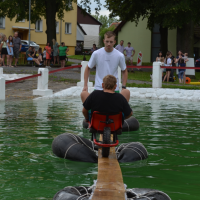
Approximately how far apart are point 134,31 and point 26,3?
1565cm

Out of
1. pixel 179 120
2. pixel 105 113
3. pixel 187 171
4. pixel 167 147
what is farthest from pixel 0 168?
pixel 179 120

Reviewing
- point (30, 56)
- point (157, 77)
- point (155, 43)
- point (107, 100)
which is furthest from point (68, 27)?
point (107, 100)

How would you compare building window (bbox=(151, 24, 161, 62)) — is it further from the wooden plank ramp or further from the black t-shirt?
the wooden plank ramp

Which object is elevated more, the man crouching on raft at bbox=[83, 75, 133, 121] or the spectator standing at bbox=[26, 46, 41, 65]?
the spectator standing at bbox=[26, 46, 41, 65]

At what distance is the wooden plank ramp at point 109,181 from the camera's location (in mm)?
4315

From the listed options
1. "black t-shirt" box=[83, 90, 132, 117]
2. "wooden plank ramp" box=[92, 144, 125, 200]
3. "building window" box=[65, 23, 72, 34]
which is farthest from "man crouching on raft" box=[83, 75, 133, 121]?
"building window" box=[65, 23, 72, 34]

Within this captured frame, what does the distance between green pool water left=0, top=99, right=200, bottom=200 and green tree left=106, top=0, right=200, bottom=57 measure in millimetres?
14588

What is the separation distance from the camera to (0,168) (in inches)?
236

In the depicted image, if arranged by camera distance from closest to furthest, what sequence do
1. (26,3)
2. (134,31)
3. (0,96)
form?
(0,96)
(26,3)
(134,31)

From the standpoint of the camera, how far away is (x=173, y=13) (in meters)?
26.3

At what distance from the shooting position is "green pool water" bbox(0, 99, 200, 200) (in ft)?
17.0

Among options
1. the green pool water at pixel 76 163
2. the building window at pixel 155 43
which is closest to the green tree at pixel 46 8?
the building window at pixel 155 43

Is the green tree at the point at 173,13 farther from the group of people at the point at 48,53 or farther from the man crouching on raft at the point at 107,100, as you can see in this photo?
the man crouching on raft at the point at 107,100

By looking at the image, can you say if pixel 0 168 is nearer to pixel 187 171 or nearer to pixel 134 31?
pixel 187 171
